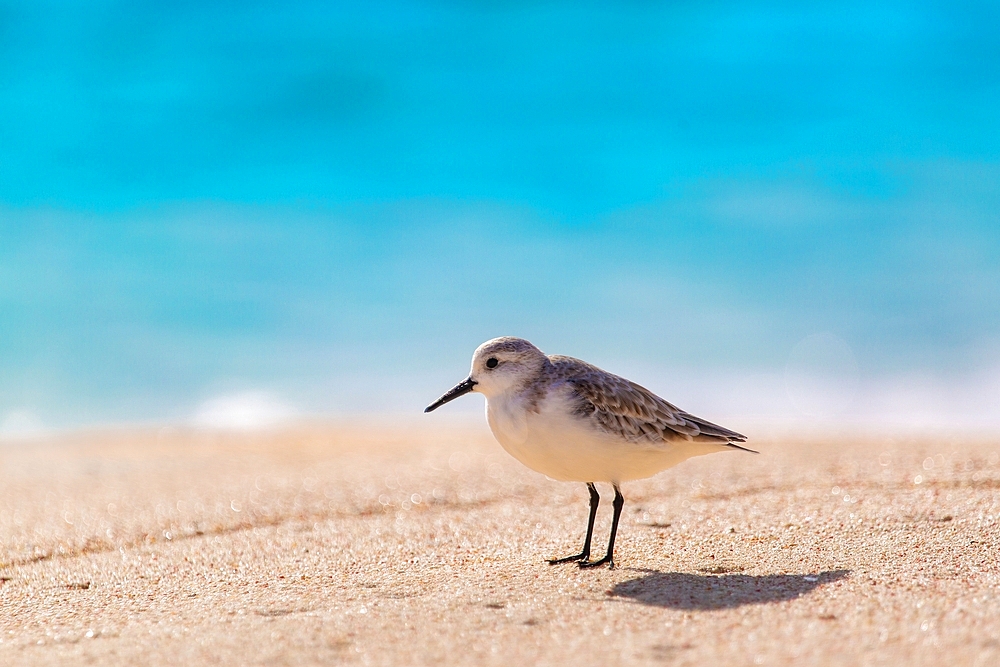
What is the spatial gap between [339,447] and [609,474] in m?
5.76

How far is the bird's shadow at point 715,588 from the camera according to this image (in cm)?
372

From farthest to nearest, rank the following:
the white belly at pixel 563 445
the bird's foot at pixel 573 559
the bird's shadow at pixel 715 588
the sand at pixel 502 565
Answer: the bird's foot at pixel 573 559, the white belly at pixel 563 445, the bird's shadow at pixel 715 588, the sand at pixel 502 565

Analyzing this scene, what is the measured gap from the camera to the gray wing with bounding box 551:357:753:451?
4.48 metres

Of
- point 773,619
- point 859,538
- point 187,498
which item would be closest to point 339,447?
point 187,498

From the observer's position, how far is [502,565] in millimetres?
4543

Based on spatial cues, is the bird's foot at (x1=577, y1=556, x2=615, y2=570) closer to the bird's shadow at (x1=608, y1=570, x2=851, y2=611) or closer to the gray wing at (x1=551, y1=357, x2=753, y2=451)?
the bird's shadow at (x1=608, y1=570, x2=851, y2=611)

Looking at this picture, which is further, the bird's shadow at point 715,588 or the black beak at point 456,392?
the black beak at point 456,392

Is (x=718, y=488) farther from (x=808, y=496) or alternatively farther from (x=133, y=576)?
(x=133, y=576)

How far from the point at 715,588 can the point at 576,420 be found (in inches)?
38.9

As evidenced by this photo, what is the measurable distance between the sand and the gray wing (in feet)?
1.97

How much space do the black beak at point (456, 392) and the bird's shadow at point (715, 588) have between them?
1.24 meters

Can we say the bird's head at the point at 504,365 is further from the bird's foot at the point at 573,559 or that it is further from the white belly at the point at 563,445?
the bird's foot at the point at 573,559

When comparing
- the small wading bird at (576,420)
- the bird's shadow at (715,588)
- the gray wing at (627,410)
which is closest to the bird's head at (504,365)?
the small wading bird at (576,420)

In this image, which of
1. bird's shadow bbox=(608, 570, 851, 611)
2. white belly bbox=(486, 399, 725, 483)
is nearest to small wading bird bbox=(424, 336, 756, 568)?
white belly bbox=(486, 399, 725, 483)
